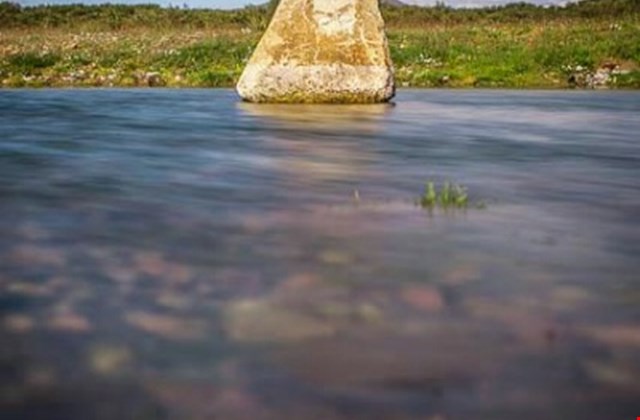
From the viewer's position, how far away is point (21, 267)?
2.93 meters

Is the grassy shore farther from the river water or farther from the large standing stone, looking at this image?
the river water

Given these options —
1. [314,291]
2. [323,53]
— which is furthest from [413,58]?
[314,291]

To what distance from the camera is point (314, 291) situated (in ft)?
8.86

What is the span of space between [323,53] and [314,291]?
11.2 meters

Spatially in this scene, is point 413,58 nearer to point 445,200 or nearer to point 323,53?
point 323,53

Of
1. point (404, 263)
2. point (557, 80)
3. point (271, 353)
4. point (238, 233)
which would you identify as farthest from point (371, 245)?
point (557, 80)

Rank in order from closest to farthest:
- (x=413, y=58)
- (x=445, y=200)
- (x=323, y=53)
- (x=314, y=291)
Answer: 1. (x=314, y=291)
2. (x=445, y=200)
3. (x=323, y=53)
4. (x=413, y=58)

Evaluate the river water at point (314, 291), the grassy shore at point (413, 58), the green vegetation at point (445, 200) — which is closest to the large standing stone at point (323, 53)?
the river water at point (314, 291)

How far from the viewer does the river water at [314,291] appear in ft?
6.30

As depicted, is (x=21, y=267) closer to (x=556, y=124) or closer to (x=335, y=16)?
(x=556, y=124)

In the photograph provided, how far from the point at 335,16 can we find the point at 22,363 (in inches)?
472

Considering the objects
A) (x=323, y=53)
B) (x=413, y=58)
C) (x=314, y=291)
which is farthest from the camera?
(x=413, y=58)

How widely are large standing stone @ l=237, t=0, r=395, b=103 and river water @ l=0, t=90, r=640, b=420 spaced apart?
7663 mm

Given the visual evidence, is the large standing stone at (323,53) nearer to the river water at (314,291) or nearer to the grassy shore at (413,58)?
the river water at (314,291)
